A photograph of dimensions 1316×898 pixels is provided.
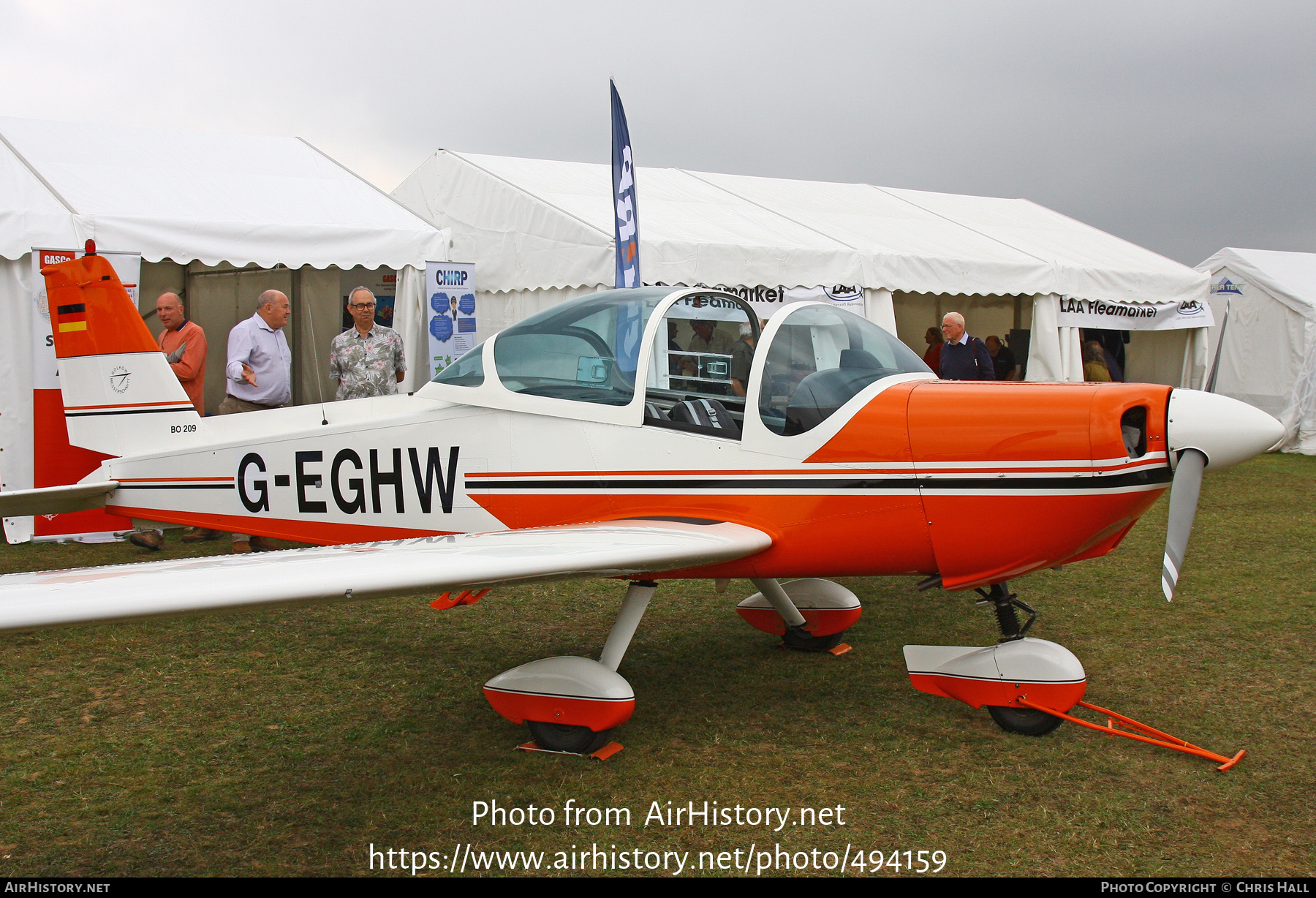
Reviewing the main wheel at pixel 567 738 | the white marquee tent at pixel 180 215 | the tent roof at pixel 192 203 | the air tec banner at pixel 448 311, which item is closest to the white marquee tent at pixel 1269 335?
the air tec banner at pixel 448 311

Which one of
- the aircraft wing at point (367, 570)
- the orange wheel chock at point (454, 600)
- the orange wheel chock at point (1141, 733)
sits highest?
the aircraft wing at point (367, 570)

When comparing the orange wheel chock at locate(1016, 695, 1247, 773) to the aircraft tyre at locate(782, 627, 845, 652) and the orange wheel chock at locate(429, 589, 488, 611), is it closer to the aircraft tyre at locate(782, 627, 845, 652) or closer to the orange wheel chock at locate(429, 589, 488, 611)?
the aircraft tyre at locate(782, 627, 845, 652)

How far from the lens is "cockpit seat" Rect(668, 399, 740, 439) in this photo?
3.91m

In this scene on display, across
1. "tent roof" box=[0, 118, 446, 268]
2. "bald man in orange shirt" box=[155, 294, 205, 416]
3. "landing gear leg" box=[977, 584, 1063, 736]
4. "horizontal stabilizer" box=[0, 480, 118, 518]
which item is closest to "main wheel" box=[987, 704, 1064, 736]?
"landing gear leg" box=[977, 584, 1063, 736]

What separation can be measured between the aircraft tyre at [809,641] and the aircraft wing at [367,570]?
1.35 metres

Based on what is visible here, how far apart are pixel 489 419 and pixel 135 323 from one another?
8.12ft

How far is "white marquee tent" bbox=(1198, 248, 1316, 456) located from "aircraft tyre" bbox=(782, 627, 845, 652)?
12173 mm

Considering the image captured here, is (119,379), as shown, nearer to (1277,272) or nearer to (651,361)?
(651,361)

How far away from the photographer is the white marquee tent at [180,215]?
7.19m

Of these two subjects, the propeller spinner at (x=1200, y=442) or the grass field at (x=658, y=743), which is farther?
the propeller spinner at (x=1200, y=442)

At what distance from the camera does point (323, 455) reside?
442 cm

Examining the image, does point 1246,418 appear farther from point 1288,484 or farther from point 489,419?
point 1288,484

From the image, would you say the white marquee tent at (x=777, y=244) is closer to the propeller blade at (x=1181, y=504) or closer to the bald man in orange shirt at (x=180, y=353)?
the bald man in orange shirt at (x=180, y=353)
